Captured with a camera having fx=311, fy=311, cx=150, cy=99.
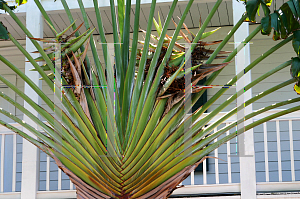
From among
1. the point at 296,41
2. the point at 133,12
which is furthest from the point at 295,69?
the point at 133,12

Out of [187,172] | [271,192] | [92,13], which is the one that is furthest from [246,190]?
[92,13]

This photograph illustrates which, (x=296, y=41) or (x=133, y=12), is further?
(x=133, y=12)

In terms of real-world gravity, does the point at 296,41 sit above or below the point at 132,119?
above

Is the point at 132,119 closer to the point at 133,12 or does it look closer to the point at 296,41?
the point at 296,41

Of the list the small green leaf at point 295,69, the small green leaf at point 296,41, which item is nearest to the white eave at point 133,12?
the small green leaf at point 296,41

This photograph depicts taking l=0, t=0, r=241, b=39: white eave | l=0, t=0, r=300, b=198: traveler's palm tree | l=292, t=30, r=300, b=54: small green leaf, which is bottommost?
l=0, t=0, r=300, b=198: traveler's palm tree

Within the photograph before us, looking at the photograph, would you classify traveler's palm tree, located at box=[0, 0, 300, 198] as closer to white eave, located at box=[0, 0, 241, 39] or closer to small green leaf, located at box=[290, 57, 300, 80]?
small green leaf, located at box=[290, 57, 300, 80]

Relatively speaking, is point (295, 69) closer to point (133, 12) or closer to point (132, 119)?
point (132, 119)

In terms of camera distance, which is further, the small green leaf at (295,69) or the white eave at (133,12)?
the white eave at (133,12)

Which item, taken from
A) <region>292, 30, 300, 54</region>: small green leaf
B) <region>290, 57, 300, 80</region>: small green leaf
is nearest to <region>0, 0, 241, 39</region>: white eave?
<region>292, 30, 300, 54</region>: small green leaf

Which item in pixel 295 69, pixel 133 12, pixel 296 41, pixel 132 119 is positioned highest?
pixel 133 12

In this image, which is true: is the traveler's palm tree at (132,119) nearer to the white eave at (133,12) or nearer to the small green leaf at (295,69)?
the small green leaf at (295,69)

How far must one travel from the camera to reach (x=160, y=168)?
5.49 feet

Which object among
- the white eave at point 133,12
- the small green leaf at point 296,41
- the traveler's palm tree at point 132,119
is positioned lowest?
the traveler's palm tree at point 132,119
